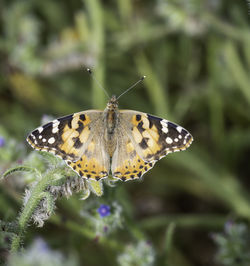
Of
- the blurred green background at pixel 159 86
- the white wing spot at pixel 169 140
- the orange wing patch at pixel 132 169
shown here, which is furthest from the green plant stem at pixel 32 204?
the blurred green background at pixel 159 86

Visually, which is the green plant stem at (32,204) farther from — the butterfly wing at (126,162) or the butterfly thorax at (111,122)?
the butterfly thorax at (111,122)

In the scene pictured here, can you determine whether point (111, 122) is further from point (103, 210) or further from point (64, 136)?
point (103, 210)

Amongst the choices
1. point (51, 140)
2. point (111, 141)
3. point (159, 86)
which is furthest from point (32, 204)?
point (159, 86)

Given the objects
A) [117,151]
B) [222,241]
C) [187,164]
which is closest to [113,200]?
[117,151]

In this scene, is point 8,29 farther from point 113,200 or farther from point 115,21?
point 113,200

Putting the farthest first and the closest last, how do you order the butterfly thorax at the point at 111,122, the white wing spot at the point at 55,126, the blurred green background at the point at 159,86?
1. the blurred green background at the point at 159,86
2. the butterfly thorax at the point at 111,122
3. the white wing spot at the point at 55,126

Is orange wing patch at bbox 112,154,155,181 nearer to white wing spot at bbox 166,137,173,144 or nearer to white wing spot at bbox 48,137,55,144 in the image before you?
white wing spot at bbox 166,137,173,144
